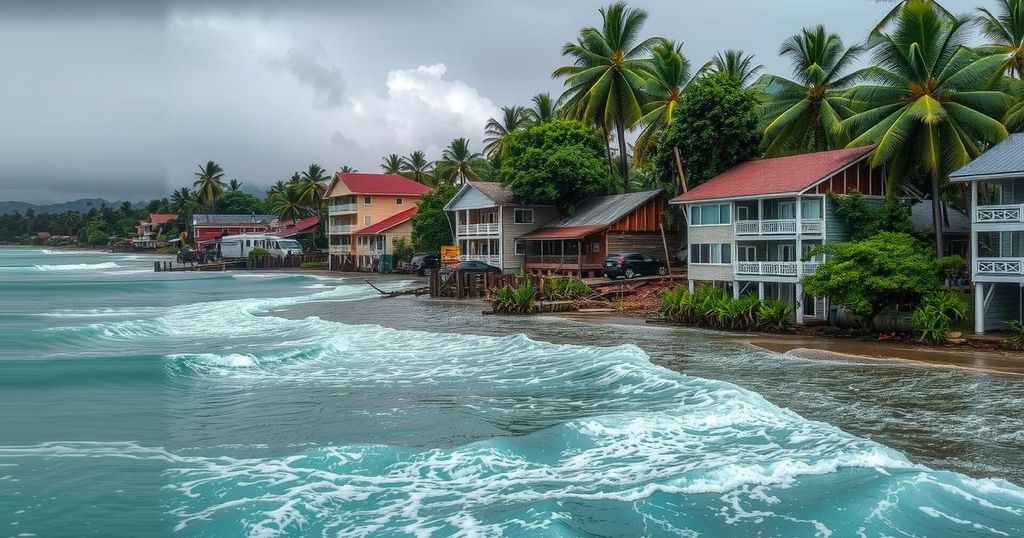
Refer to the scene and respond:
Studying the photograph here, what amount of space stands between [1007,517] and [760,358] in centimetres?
1286

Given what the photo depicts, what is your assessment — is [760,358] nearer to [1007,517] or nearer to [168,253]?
[1007,517]

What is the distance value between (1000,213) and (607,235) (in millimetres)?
23945

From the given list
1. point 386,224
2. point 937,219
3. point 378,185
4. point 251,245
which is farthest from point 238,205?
point 937,219

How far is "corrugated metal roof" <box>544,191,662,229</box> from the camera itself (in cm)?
4753

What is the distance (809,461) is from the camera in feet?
39.2

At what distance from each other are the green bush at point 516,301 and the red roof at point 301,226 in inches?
2514

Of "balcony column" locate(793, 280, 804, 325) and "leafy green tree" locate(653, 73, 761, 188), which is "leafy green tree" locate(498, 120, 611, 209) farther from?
"balcony column" locate(793, 280, 804, 325)

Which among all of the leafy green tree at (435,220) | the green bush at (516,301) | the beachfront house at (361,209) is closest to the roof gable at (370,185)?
the beachfront house at (361,209)

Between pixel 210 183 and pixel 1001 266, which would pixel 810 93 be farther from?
pixel 210 183

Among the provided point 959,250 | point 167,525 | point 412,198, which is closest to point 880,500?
point 167,525

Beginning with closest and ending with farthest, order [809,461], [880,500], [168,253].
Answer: [880,500]
[809,461]
[168,253]

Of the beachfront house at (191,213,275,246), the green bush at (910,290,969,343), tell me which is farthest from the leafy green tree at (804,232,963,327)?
the beachfront house at (191,213,275,246)

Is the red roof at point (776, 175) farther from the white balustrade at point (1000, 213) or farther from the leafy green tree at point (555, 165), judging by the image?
the leafy green tree at point (555, 165)

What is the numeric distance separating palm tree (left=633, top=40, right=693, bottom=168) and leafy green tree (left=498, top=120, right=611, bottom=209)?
3.42 metres
